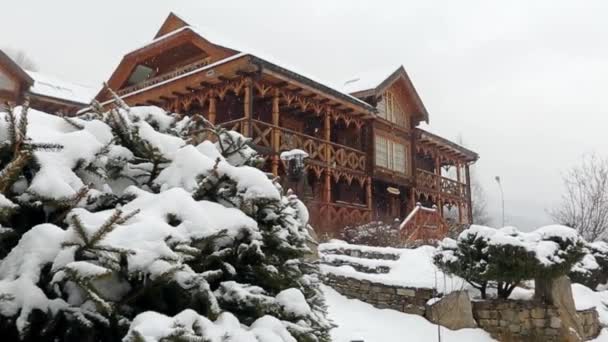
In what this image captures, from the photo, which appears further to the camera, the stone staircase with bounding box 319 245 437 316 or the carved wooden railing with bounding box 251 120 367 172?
the carved wooden railing with bounding box 251 120 367 172

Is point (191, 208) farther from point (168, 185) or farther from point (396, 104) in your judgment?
point (396, 104)

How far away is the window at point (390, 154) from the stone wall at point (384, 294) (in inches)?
470

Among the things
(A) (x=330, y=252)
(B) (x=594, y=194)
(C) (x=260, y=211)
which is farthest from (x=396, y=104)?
(C) (x=260, y=211)

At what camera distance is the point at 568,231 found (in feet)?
29.8

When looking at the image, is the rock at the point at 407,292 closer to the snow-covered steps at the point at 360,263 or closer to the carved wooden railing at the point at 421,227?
the snow-covered steps at the point at 360,263

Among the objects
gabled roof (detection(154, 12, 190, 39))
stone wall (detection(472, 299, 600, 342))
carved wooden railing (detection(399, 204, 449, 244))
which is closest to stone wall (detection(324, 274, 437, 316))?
stone wall (detection(472, 299, 600, 342))

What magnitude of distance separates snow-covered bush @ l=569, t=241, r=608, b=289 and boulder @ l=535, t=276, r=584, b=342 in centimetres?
319

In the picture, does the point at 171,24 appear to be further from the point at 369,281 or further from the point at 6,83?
the point at 369,281

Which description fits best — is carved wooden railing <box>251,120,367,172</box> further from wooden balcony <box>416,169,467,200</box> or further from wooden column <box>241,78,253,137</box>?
wooden balcony <box>416,169,467,200</box>

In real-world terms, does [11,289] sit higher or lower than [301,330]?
higher

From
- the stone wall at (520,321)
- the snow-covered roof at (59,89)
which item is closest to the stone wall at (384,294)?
the stone wall at (520,321)

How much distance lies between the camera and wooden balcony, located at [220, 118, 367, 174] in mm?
15445

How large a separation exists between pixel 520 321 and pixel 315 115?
1229cm

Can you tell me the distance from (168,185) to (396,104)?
70.8ft
